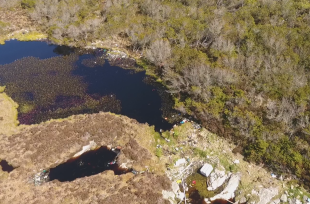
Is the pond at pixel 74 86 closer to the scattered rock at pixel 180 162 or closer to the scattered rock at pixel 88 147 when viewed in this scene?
the scattered rock at pixel 180 162

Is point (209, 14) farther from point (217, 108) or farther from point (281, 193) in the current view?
point (281, 193)

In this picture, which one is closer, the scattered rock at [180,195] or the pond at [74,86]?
the scattered rock at [180,195]

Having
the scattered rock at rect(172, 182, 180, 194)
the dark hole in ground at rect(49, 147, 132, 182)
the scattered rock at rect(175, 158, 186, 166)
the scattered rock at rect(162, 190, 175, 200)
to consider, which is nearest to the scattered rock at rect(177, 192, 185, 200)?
the scattered rock at rect(172, 182, 180, 194)

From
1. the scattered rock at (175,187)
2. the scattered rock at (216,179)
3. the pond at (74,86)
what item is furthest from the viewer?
the pond at (74,86)

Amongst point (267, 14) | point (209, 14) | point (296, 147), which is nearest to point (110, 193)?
point (296, 147)

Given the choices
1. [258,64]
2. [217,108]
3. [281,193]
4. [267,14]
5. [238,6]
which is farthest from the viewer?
[238,6]

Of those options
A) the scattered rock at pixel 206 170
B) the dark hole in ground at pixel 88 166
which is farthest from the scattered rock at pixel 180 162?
the dark hole in ground at pixel 88 166

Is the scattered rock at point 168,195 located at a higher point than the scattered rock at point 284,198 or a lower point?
lower
